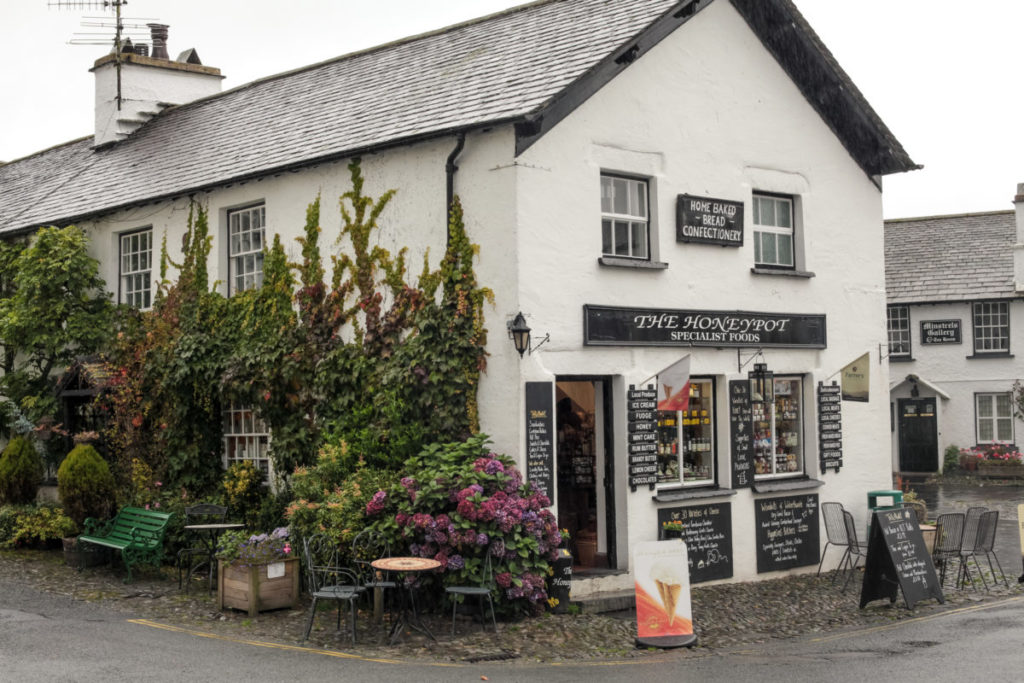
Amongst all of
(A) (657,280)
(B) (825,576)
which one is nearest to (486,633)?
(A) (657,280)

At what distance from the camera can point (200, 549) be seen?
14.1 meters

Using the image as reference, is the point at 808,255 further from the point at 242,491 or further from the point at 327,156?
the point at 242,491

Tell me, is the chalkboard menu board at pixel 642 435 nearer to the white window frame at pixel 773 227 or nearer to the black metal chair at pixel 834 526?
the black metal chair at pixel 834 526

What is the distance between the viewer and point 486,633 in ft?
37.1

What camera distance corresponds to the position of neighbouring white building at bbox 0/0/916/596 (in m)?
12.9

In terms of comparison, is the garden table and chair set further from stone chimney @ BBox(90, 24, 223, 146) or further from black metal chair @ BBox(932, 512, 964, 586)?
stone chimney @ BBox(90, 24, 223, 146)

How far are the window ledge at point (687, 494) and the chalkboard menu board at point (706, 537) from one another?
0.14 meters

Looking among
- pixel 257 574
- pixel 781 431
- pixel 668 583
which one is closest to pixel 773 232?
pixel 781 431

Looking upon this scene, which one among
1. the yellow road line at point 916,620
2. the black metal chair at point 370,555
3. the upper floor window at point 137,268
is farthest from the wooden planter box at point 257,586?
the upper floor window at point 137,268

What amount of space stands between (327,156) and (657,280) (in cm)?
444

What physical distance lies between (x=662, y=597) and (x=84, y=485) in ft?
28.3

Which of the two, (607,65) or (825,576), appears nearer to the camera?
(607,65)

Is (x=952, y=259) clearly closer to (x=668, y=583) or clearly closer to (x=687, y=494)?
(x=687, y=494)

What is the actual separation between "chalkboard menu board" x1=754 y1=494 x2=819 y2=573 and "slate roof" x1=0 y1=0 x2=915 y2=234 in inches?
207
